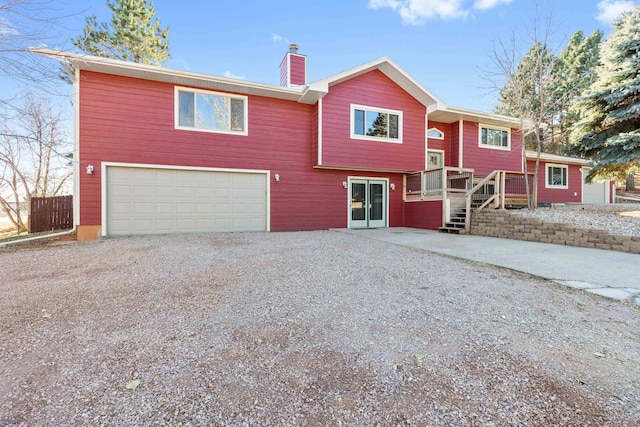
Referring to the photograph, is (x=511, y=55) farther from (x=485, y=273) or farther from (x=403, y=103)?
(x=485, y=273)

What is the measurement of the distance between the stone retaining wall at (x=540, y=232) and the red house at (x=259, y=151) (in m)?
1.12

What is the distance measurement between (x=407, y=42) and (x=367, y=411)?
14.7m

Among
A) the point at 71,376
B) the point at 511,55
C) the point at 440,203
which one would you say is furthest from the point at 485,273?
the point at 511,55

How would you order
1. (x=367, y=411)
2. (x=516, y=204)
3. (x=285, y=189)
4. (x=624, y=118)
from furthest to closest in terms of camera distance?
1. (x=516, y=204)
2. (x=285, y=189)
3. (x=624, y=118)
4. (x=367, y=411)

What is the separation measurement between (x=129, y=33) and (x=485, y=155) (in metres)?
17.8

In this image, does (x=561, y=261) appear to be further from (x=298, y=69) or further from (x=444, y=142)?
(x=298, y=69)

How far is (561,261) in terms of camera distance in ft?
16.5

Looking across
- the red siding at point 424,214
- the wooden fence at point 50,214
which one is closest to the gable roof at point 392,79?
the red siding at point 424,214

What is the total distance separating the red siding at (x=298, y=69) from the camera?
10.5 meters

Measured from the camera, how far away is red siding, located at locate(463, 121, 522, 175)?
40.7 feet

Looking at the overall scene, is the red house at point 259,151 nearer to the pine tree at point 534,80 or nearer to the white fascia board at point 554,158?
the pine tree at point 534,80

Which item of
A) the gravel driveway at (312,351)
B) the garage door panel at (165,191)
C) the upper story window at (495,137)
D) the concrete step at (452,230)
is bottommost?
the gravel driveway at (312,351)

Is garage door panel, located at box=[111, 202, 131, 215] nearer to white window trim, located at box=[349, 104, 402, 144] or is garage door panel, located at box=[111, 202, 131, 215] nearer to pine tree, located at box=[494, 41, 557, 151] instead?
white window trim, located at box=[349, 104, 402, 144]

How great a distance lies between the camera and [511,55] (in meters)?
9.95
